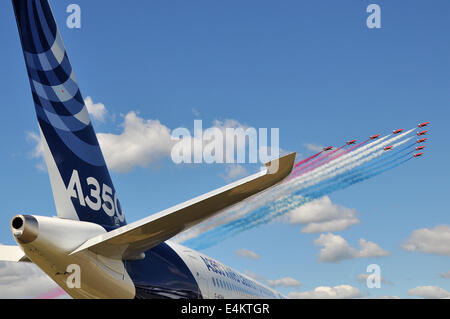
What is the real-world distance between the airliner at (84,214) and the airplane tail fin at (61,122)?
0.03 meters

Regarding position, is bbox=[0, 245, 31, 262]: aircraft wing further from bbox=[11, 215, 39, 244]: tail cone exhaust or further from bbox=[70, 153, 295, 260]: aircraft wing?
bbox=[11, 215, 39, 244]: tail cone exhaust

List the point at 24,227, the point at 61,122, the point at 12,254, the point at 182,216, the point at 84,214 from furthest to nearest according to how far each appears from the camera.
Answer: the point at 12,254
the point at 61,122
the point at 84,214
the point at 182,216
the point at 24,227

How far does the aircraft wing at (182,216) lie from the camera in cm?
899

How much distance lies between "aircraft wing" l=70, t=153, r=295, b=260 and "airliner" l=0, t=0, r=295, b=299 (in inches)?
0.8

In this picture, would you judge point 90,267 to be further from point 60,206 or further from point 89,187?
point 89,187

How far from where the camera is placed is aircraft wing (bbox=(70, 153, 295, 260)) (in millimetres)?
8992

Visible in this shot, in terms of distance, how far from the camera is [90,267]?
11.6 m

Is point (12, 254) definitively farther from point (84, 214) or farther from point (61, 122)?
point (61, 122)

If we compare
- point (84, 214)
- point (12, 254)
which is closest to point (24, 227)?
point (84, 214)

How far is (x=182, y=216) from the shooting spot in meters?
10.0

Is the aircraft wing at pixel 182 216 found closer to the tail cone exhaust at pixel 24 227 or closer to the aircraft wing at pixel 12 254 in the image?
the tail cone exhaust at pixel 24 227

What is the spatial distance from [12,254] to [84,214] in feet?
9.03

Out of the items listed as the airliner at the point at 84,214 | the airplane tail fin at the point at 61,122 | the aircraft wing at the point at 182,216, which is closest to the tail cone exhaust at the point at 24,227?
the airliner at the point at 84,214
